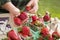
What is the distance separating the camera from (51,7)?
2.42 metres

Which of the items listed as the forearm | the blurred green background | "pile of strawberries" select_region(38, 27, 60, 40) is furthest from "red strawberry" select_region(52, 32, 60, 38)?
the blurred green background

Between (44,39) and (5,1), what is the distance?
18.9 inches

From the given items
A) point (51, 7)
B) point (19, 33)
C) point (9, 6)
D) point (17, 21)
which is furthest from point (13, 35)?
point (51, 7)

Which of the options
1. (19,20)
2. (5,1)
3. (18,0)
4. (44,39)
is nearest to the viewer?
(44,39)

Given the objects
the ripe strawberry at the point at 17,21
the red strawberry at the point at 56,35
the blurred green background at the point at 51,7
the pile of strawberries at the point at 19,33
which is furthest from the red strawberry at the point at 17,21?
the blurred green background at the point at 51,7

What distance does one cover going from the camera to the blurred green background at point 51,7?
7.62ft

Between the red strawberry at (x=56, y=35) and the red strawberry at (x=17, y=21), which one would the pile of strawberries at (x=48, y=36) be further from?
the red strawberry at (x=17, y=21)

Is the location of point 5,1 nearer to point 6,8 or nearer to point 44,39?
point 6,8

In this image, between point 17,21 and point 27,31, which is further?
point 17,21

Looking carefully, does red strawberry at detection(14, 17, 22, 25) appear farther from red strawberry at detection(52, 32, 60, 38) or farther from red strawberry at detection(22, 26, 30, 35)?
red strawberry at detection(52, 32, 60, 38)

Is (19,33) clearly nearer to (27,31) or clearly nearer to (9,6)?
(27,31)

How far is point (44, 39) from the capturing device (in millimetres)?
1115

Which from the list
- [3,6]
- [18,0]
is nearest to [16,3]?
[18,0]

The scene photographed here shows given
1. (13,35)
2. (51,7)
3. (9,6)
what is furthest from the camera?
(51,7)
